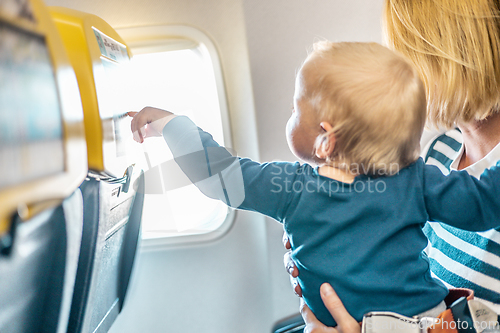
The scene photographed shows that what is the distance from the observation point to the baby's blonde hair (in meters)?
0.79

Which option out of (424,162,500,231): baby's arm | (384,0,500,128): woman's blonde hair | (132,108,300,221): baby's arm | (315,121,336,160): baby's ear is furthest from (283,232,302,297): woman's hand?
(384,0,500,128): woman's blonde hair

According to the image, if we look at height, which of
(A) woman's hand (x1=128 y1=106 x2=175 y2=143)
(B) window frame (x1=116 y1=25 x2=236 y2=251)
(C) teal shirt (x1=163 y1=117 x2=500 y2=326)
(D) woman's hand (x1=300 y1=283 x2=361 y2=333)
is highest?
(B) window frame (x1=116 y1=25 x2=236 y2=251)

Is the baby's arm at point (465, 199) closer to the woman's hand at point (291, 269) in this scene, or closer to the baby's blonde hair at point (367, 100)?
the baby's blonde hair at point (367, 100)

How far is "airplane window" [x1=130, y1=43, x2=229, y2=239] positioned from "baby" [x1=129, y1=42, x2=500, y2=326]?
568mm

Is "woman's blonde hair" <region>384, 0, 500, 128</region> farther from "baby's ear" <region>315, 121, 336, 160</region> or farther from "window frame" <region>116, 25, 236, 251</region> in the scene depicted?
"window frame" <region>116, 25, 236, 251</region>

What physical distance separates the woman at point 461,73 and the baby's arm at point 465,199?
0.16 metres

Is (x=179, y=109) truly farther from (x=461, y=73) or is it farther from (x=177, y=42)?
(x=461, y=73)

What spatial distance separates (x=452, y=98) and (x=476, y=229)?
1.24 ft

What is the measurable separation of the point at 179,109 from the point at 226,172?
0.72m

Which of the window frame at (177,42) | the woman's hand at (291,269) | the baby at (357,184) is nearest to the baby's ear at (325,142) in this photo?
the baby at (357,184)

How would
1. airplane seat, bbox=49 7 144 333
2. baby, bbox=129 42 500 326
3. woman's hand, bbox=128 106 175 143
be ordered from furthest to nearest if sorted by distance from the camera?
woman's hand, bbox=128 106 175 143 < baby, bbox=129 42 500 326 < airplane seat, bbox=49 7 144 333

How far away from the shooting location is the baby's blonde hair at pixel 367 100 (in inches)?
31.1

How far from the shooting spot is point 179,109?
1515 mm

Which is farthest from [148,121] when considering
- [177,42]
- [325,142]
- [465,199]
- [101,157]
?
[465,199]
